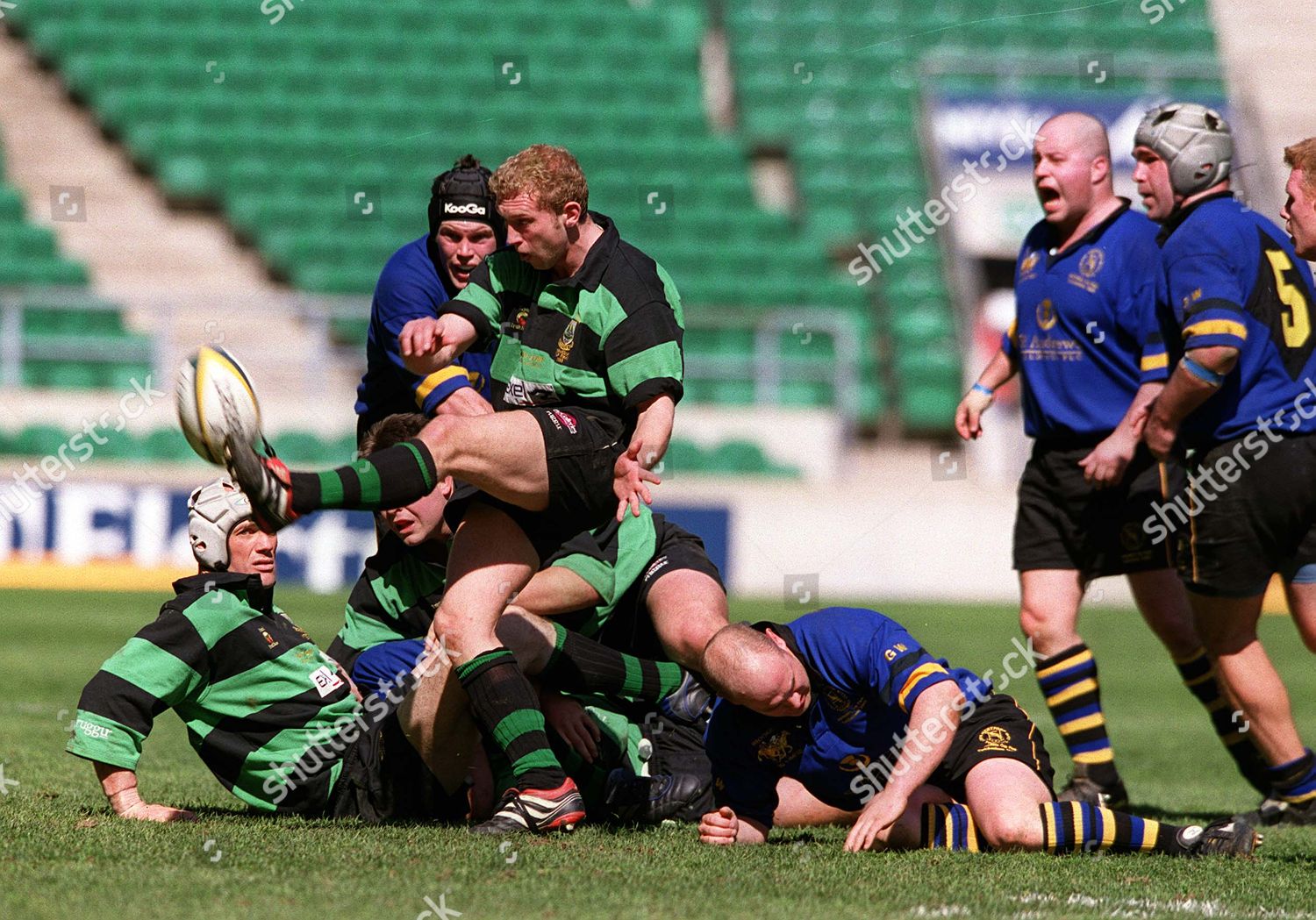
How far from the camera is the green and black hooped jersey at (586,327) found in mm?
4441

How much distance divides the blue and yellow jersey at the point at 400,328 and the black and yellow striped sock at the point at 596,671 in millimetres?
904

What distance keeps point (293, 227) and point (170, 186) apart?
1.49m

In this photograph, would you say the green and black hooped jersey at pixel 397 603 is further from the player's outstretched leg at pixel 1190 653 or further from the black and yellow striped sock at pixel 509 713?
the player's outstretched leg at pixel 1190 653

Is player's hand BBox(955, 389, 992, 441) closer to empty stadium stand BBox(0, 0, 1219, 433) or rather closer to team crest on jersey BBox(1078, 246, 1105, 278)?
team crest on jersey BBox(1078, 246, 1105, 278)

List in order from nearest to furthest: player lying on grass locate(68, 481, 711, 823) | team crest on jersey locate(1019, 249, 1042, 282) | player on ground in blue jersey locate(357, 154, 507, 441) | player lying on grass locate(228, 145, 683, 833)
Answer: player lying on grass locate(68, 481, 711, 823) → player lying on grass locate(228, 145, 683, 833) → player on ground in blue jersey locate(357, 154, 507, 441) → team crest on jersey locate(1019, 249, 1042, 282)

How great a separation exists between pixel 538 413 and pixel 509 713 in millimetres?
800

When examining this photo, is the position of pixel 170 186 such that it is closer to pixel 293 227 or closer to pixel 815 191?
pixel 293 227

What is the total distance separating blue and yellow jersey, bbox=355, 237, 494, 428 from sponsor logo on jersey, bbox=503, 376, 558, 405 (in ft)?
1.87

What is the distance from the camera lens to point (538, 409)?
4402 mm

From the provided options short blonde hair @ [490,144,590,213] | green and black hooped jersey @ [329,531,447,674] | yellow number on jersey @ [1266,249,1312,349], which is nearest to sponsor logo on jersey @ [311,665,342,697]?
green and black hooped jersey @ [329,531,447,674]

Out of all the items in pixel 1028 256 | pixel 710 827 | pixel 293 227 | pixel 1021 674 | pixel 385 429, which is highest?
pixel 293 227

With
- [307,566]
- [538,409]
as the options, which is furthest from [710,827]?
[307,566]

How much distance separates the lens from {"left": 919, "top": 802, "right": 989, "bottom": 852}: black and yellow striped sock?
14.4ft

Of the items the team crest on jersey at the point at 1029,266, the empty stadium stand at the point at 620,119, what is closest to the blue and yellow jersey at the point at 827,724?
the team crest on jersey at the point at 1029,266
